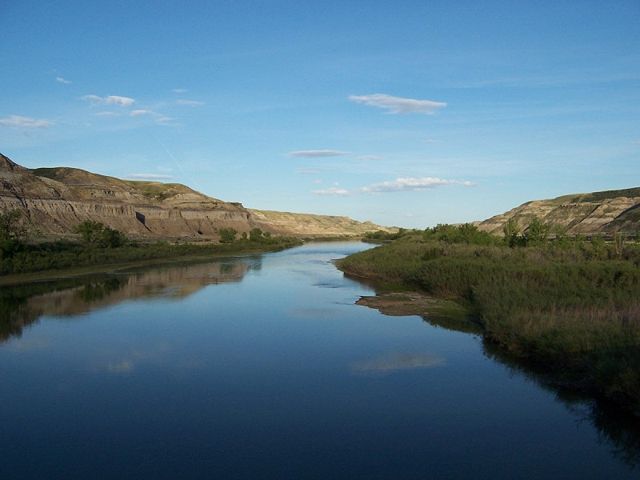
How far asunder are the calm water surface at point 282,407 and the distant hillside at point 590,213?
52.1 metres

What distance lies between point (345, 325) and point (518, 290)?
5.54 metres

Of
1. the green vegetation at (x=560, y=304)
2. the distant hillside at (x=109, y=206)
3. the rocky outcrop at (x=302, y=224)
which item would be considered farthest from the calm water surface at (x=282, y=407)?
the rocky outcrop at (x=302, y=224)

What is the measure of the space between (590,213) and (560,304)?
7795cm

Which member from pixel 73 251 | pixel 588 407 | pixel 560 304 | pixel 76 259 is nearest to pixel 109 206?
pixel 73 251

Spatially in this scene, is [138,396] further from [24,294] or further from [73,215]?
[73,215]

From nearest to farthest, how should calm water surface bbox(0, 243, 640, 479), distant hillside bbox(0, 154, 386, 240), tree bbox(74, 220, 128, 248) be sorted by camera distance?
calm water surface bbox(0, 243, 640, 479), tree bbox(74, 220, 128, 248), distant hillside bbox(0, 154, 386, 240)

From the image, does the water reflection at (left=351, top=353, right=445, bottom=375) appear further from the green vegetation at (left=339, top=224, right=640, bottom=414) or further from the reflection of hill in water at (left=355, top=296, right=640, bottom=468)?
the green vegetation at (left=339, top=224, right=640, bottom=414)

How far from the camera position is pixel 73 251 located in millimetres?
43500

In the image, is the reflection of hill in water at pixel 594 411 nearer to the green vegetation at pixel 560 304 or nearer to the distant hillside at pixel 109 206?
the green vegetation at pixel 560 304

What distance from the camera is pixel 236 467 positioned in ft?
27.8

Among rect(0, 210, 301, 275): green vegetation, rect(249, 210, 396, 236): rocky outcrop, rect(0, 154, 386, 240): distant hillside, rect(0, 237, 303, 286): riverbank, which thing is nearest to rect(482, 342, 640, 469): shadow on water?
rect(0, 237, 303, 286): riverbank

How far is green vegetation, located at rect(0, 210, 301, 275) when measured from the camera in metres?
34.8

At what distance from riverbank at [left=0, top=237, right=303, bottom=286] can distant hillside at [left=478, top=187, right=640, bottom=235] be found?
35320 mm

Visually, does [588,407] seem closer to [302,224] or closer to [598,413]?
[598,413]
